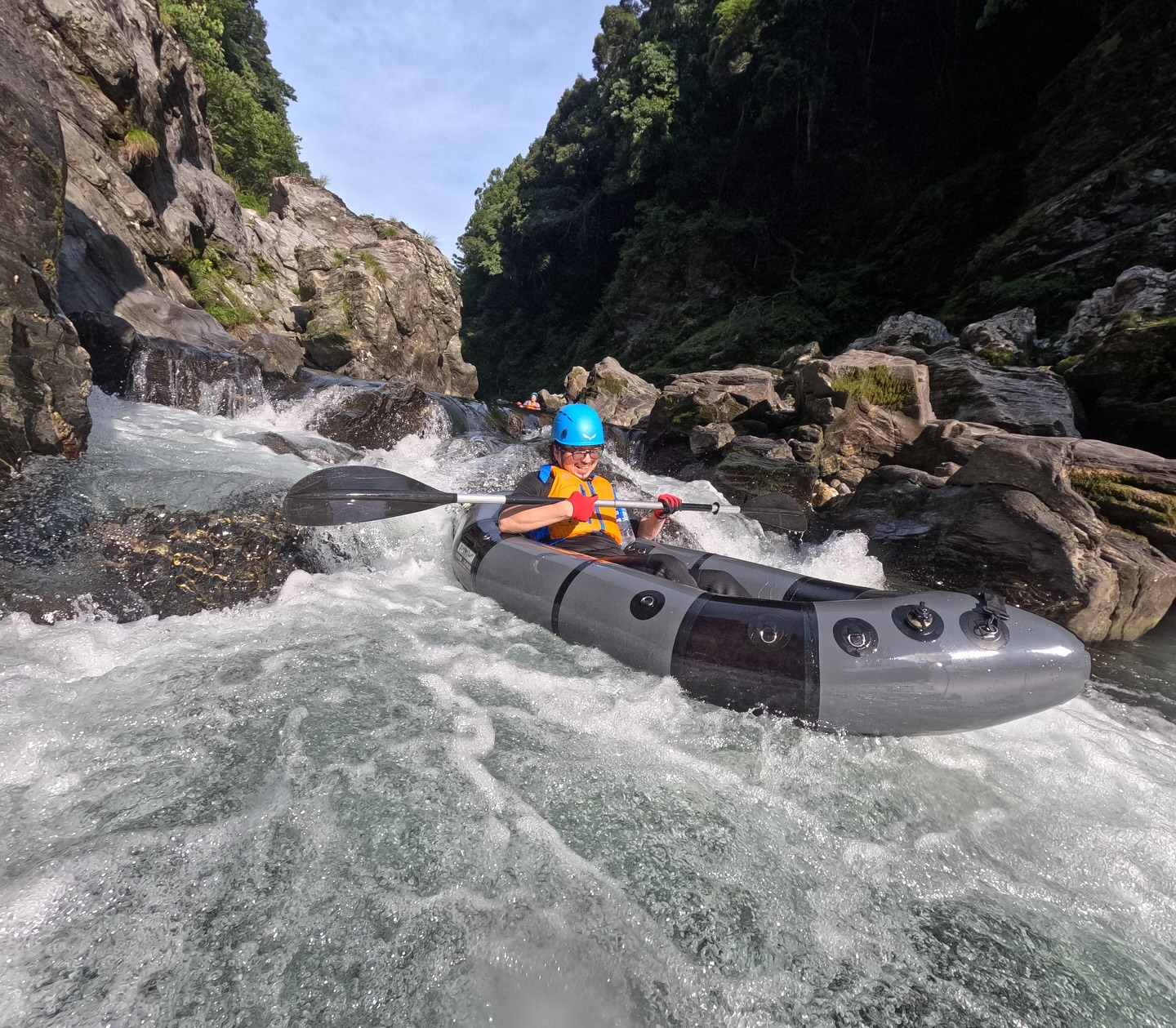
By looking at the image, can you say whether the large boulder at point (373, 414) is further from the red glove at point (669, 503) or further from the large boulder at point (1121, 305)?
the large boulder at point (1121, 305)

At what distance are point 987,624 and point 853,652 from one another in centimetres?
52

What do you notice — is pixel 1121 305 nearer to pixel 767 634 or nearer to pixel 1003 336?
pixel 1003 336

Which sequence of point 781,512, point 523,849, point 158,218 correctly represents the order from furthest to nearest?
point 158,218 < point 781,512 < point 523,849

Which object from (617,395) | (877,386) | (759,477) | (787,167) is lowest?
(759,477)

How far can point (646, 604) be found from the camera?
2.71 meters

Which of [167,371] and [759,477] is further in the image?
[167,371]

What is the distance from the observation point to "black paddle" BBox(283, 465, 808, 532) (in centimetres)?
330

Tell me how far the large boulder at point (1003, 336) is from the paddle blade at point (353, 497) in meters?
8.66

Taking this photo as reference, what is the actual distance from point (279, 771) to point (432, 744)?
1.65ft

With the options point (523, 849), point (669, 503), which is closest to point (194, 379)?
point (669, 503)

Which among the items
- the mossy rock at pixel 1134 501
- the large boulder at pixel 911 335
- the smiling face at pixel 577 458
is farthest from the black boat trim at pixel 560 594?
the large boulder at pixel 911 335

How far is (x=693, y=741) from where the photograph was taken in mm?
2275

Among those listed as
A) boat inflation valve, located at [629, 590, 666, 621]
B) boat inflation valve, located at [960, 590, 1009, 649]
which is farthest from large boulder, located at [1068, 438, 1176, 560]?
boat inflation valve, located at [629, 590, 666, 621]

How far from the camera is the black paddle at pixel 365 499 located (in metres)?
3.30
